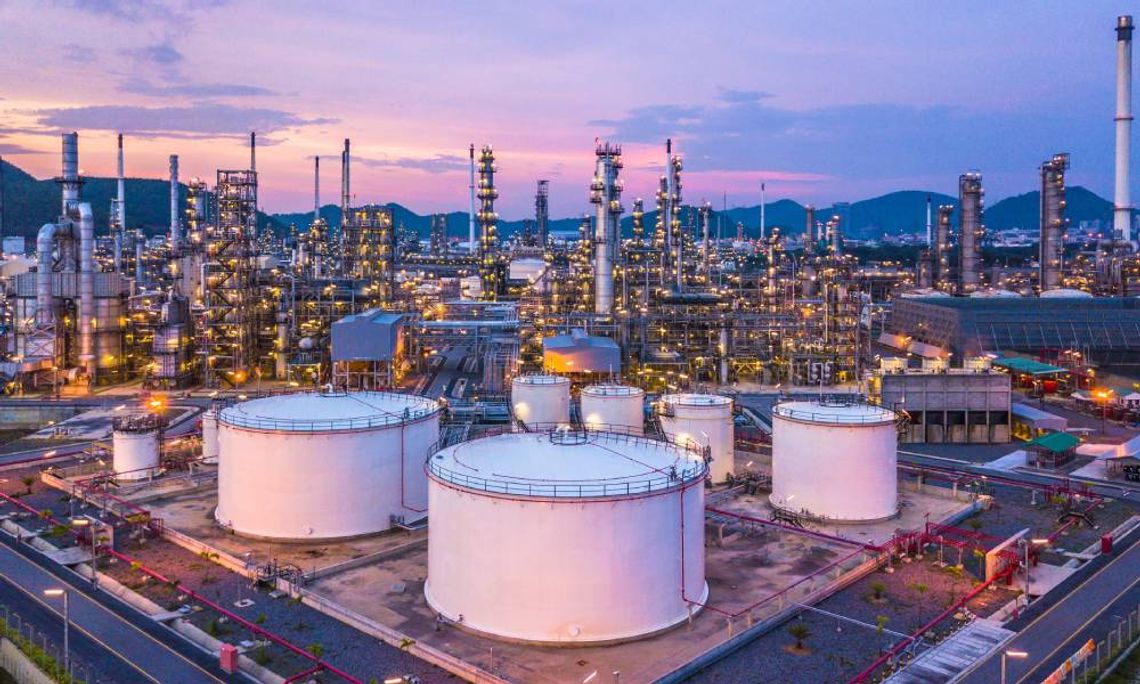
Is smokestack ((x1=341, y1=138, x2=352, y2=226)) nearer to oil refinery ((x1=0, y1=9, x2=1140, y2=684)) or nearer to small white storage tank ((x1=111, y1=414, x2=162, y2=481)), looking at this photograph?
oil refinery ((x1=0, y1=9, x2=1140, y2=684))

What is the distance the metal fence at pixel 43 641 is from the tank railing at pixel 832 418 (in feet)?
74.5

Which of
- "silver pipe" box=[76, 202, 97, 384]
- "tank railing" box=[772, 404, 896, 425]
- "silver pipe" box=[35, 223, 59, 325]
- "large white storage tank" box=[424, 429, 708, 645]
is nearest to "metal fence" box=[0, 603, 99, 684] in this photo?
"large white storage tank" box=[424, 429, 708, 645]

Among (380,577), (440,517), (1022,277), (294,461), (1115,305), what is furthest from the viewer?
(1022,277)

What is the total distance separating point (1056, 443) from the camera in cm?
3975

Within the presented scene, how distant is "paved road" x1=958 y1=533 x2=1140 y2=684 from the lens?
20.5m

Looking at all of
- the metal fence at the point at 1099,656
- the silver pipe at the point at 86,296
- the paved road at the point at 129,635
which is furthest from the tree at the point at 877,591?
the silver pipe at the point at 86,296

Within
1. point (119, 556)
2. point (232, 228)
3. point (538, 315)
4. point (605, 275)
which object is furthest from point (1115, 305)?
point (119, 556)

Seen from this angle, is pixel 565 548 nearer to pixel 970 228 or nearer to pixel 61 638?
pixel 61 638

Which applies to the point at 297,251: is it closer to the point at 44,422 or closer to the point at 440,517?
the point at 44,422

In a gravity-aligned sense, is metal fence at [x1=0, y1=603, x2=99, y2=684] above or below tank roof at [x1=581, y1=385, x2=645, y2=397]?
below

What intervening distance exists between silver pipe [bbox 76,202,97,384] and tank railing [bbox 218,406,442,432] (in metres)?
35.7

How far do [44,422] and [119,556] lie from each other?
31.4 metres

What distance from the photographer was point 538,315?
6272 centimetres

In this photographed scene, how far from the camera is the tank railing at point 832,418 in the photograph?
31.6m
